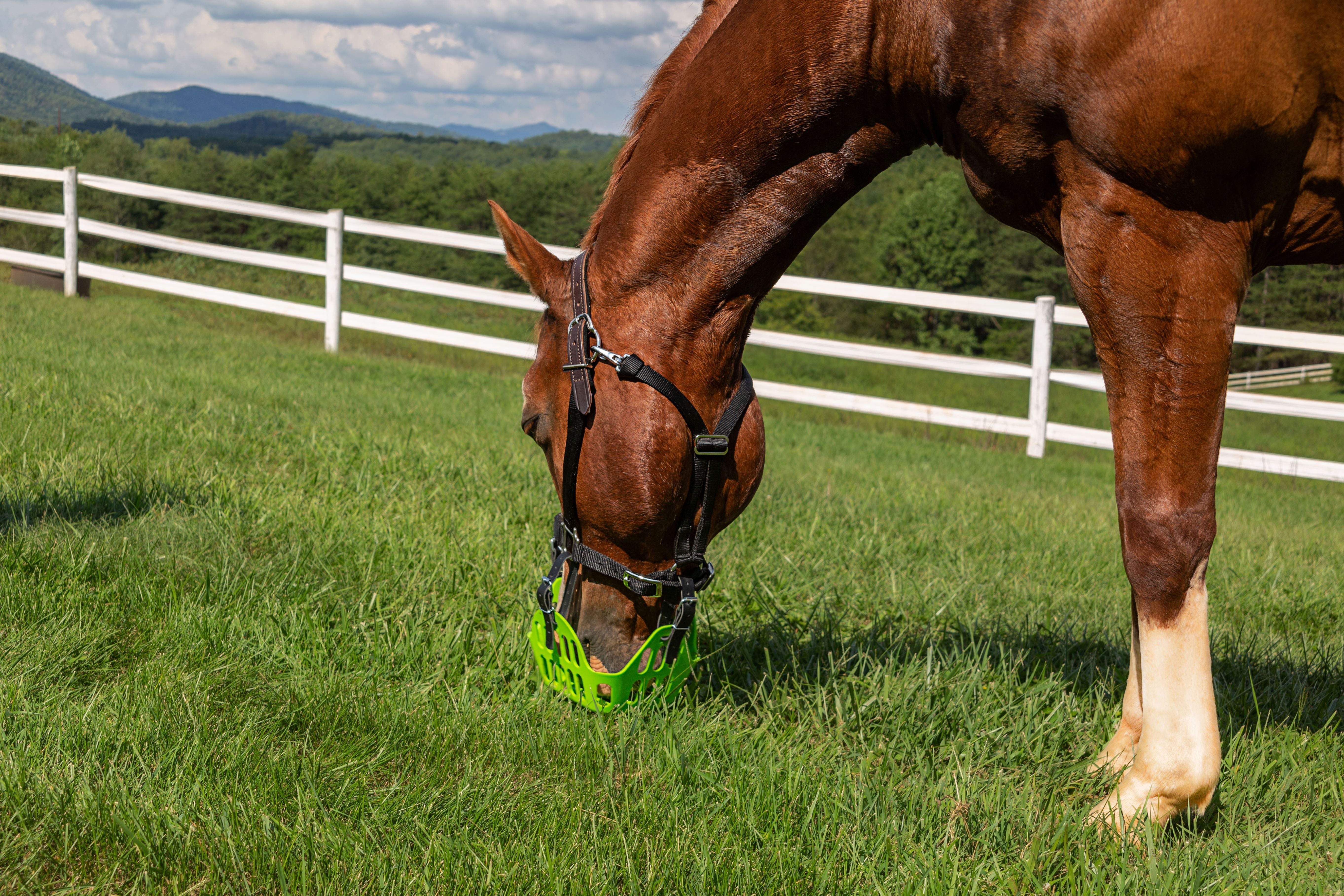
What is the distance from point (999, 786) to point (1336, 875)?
2.18 ft

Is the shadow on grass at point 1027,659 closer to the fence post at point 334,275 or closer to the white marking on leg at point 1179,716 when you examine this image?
the white marking on leg at point 1179,716

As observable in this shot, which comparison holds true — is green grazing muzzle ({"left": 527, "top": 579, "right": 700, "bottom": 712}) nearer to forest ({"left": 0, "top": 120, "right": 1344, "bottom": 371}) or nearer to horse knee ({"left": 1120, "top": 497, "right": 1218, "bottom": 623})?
horse knee ({"left": 1120, "top": 497, "right": 1218, "bottom": 623})

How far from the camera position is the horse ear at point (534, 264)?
7.05 feet

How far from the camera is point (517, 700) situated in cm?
238

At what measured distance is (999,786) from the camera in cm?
204

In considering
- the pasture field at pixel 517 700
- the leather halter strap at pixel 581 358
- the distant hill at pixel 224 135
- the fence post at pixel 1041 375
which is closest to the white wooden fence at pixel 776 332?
the fence post at pixel 1041 375

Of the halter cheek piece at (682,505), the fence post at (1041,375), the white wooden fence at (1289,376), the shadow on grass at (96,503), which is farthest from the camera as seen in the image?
the white wooden fence at (1289,376)

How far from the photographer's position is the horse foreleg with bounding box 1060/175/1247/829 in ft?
5.61

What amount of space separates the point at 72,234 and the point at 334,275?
411 centimetres

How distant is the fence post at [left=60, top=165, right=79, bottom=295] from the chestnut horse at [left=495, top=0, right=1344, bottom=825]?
1240 centimetres

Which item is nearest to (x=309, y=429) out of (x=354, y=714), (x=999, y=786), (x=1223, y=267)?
(x=354, y=714)

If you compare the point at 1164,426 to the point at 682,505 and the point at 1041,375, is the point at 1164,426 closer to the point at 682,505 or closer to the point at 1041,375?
the point at 682,505

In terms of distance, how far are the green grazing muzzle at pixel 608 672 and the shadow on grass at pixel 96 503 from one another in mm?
1919

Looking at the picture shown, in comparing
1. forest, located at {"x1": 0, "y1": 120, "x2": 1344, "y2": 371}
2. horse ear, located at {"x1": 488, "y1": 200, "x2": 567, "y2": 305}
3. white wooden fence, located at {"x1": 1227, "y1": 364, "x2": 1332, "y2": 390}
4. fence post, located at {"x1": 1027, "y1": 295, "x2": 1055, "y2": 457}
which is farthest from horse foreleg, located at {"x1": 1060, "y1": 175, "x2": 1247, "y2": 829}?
white wooden fence, located at {"x1": 1227, "y1": 364, "x2": 1332, "y2": 390}
